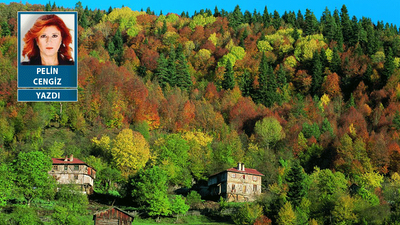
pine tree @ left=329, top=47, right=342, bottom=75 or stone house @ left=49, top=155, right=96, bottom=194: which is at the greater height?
pine tree @ left=329, top=47, right=342, bottom=75

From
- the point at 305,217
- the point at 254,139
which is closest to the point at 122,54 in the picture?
the point at 254,139

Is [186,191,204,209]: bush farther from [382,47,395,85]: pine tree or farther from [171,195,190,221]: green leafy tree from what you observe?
[382,47,395,85]: pine tree

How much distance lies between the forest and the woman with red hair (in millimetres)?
30291

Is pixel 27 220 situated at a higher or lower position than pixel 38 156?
lower

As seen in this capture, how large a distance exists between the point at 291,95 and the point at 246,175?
2724 inches

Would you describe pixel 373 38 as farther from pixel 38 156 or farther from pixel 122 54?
pixel 38 156

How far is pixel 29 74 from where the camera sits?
31.6 metres

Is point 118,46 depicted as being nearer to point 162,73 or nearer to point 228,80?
point 162,73

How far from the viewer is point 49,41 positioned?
1280 inches

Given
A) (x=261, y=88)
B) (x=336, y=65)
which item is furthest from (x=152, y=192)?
(x=336, y=65)

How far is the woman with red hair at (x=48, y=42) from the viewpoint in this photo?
105 feet

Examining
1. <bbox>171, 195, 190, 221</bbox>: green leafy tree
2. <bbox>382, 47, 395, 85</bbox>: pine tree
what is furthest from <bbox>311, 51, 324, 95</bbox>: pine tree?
<bbox>171, 195, 190, 221</bbox>: green leafy tree

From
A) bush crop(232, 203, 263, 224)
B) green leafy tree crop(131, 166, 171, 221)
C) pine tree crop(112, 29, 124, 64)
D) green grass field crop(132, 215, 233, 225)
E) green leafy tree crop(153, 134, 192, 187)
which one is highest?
pine tree crop(112, 29, 124, 64)

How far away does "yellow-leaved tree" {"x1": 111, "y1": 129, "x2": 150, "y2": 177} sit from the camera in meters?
93.8
